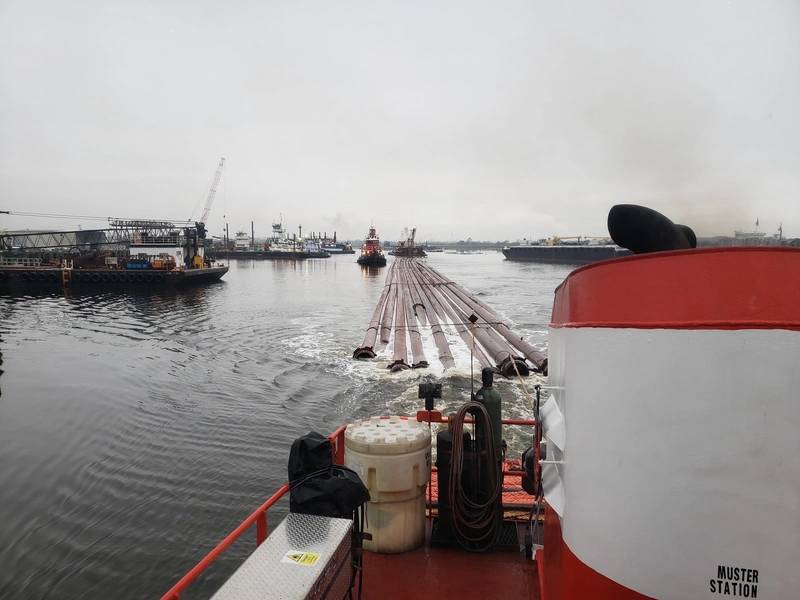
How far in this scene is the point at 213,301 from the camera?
4334cm

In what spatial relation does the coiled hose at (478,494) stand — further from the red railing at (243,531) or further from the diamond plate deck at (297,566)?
the diamond plate deck at (297,566)

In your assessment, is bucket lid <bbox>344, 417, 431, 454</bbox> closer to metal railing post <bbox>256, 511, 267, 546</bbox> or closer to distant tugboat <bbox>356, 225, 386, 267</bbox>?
metal railing post <bbox>256, 511, 267, 546</bbox>

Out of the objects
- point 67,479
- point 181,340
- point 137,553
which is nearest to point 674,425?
point 137,553

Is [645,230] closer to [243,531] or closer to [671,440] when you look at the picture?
[671,440]

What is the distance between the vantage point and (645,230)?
2.74 meters

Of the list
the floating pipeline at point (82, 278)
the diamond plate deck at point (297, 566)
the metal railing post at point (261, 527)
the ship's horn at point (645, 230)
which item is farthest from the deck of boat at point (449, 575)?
the floating pipeline at point (82, 278)

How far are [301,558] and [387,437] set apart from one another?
1609mm

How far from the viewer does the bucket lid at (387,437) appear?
14.5 feet

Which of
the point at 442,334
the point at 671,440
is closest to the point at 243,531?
the point at 671,440

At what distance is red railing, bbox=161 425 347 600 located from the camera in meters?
2.74

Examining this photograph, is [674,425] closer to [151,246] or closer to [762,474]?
[762,474]

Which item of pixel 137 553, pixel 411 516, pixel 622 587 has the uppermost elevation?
pixel 622 587

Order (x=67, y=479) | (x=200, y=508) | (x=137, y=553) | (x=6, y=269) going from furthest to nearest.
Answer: (x=6, y=269) → (x=67, y=479) → (x=200, y=508) → (x=137, y=553)

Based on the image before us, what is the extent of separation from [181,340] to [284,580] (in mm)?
25400
